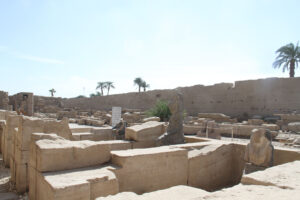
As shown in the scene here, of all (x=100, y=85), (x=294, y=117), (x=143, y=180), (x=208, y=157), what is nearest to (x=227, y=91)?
(x=294, y=117)

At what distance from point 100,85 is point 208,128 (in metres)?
51.2

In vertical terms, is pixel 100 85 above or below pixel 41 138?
above

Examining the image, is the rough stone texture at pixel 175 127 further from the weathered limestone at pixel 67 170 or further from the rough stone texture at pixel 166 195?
the rough stone texture at pixel 166 195

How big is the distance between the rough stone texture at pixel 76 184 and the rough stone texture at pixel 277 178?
1680mm

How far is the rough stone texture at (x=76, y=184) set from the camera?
2473mm

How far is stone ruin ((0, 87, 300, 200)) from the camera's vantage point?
2369mm

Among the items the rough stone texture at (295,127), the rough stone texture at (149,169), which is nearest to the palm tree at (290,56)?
the rough stone texture at (295,127)

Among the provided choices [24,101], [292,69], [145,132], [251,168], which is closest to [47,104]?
[24,101]

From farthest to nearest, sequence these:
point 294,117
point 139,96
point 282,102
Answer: point 139,96 → point 282,102 → point 294,117

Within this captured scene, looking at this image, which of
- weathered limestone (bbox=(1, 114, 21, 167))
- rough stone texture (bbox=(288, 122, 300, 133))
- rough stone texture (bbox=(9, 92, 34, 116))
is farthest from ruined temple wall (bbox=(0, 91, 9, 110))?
rough stone texture (bbox=(288, 122, 300, 133))

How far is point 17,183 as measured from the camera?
Result: 441 centimetres

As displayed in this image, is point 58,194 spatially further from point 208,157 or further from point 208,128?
point 208,128

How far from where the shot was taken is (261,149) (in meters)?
4.30

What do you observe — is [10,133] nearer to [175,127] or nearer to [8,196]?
[8,196]
